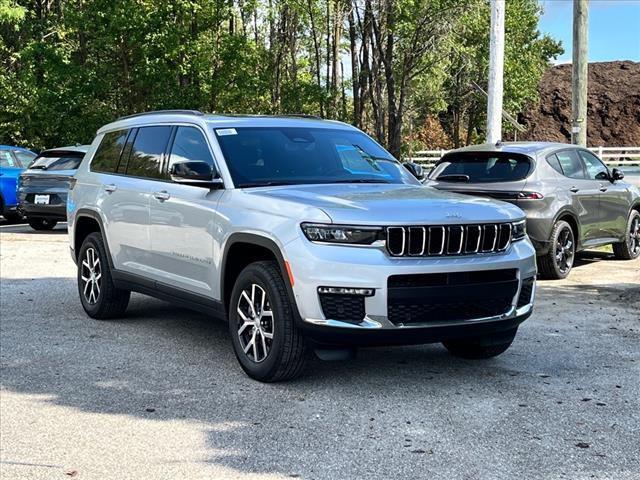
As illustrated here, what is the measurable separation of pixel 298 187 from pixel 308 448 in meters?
2.12

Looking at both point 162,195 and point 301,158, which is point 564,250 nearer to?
point 301,158

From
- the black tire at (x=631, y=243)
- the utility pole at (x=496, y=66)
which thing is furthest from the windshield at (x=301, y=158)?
the utility pole at (x=496, y=66)

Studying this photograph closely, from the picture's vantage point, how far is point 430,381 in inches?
231

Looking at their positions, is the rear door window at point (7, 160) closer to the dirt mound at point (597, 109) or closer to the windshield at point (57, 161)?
the windshield at point (57, 161)

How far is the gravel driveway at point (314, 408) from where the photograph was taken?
4.34 metres

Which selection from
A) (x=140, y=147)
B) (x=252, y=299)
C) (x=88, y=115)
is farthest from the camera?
(x=88, y=115)

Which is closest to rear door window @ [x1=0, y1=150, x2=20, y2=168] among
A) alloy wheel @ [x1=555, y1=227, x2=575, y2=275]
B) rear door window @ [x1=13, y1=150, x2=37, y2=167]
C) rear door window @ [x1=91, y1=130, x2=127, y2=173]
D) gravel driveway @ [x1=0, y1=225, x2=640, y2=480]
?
rear door window @ [x1=13, y1=150, x2=37, y2=167]

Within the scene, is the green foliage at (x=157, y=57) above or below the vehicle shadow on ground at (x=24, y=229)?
above

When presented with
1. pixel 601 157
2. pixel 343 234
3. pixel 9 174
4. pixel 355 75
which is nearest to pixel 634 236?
pixel 343 234

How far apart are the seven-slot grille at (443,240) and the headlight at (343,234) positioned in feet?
0.35

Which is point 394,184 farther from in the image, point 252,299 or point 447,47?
point 447,47

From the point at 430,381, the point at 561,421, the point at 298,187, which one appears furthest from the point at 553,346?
the point at 298,187

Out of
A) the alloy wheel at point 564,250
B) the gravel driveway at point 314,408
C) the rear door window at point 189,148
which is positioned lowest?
the gravel driveway at point 314,408

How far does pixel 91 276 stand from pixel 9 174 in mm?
11813
